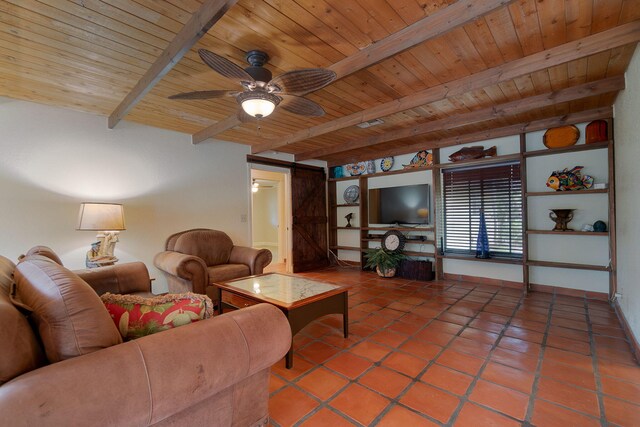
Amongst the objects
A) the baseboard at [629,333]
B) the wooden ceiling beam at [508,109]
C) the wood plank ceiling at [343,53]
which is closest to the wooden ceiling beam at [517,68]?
the wood plank ceiling at [343,53]

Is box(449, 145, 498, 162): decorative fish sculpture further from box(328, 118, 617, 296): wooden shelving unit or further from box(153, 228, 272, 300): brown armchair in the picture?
box(153, 228, 272, 300): brown armchair

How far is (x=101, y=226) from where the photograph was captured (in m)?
2.86

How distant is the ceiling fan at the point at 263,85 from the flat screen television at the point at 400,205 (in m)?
3.00

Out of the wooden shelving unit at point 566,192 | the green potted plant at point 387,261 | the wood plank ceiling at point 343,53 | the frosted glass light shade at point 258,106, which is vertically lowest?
the green potted plant at point 387,261

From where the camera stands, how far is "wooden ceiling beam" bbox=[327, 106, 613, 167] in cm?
330

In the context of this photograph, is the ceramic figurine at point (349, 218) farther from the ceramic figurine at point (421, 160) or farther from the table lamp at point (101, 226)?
the table lamp at point (101, 226)

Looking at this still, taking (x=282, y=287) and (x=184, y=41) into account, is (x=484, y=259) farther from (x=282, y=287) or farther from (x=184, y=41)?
(x=184, y=41)

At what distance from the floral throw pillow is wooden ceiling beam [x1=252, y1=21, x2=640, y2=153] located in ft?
8.57

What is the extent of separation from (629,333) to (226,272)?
3.82 meters

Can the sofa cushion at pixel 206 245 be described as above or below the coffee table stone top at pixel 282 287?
above

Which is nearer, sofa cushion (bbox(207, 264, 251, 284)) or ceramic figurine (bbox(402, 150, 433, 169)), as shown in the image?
sofa cushion (bbox(207, 264, 251, 284))

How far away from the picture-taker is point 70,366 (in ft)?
2.74

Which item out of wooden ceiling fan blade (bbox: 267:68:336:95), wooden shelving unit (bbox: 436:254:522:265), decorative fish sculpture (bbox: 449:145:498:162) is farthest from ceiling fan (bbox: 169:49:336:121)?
wooden shelving unit (bbox: 436:254:522:265)

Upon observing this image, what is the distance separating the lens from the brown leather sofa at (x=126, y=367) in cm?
77
